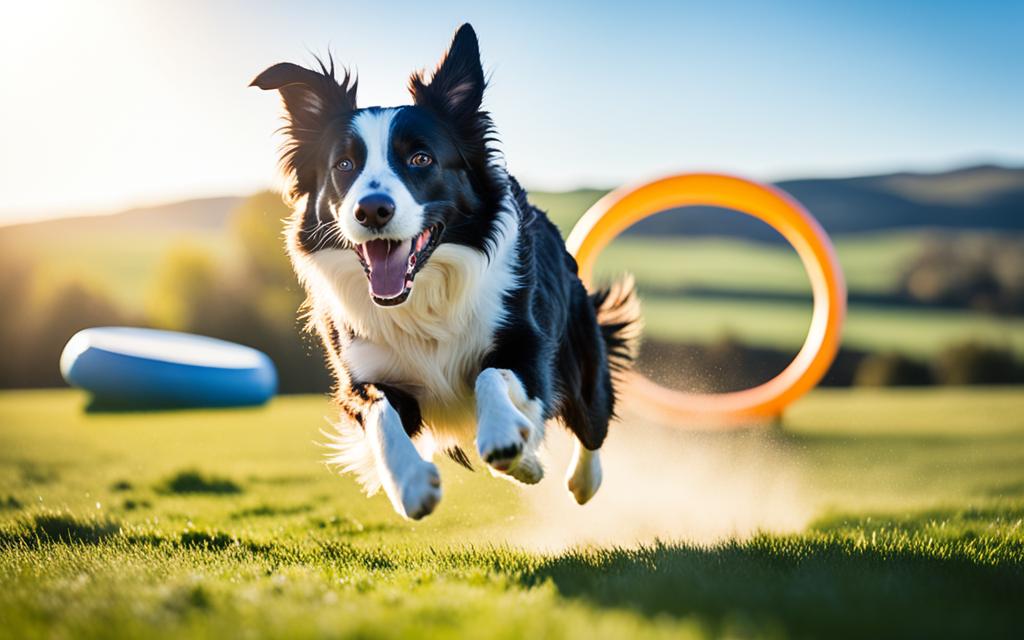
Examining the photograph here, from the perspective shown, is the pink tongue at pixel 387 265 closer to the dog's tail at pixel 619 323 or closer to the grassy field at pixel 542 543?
the grassy field at pixel 542 543

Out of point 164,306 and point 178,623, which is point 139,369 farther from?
point 164,306

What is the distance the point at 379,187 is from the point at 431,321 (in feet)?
2.43

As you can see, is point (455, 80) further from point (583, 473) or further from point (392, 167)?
point (583, 473)

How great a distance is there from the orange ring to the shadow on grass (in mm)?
3777

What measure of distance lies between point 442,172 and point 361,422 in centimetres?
112

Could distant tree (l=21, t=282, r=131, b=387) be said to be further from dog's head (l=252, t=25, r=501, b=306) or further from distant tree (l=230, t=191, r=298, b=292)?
dog's head (l=252, t=25, r=501, b=306)

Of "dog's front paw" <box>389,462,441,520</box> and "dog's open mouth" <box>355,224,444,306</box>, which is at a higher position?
"dog's open mouth" <box>355,224,444,306</box>

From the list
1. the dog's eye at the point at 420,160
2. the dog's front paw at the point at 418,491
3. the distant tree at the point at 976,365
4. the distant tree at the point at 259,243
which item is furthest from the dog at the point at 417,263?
the distant tree at the point at 259,243

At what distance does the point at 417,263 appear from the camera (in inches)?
145

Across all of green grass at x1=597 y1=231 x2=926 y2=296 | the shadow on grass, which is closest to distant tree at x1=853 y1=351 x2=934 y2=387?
green grass at x1=597 y1=231 x2=926 y2=296

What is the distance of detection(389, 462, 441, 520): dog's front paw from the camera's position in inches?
120

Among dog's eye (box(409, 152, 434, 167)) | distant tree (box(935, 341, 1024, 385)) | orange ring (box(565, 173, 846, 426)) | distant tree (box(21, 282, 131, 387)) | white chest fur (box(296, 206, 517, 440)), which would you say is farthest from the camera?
distant tree (box(21, 282, 131, 387))

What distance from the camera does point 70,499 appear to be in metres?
5.62

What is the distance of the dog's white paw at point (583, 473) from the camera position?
4.98 m
